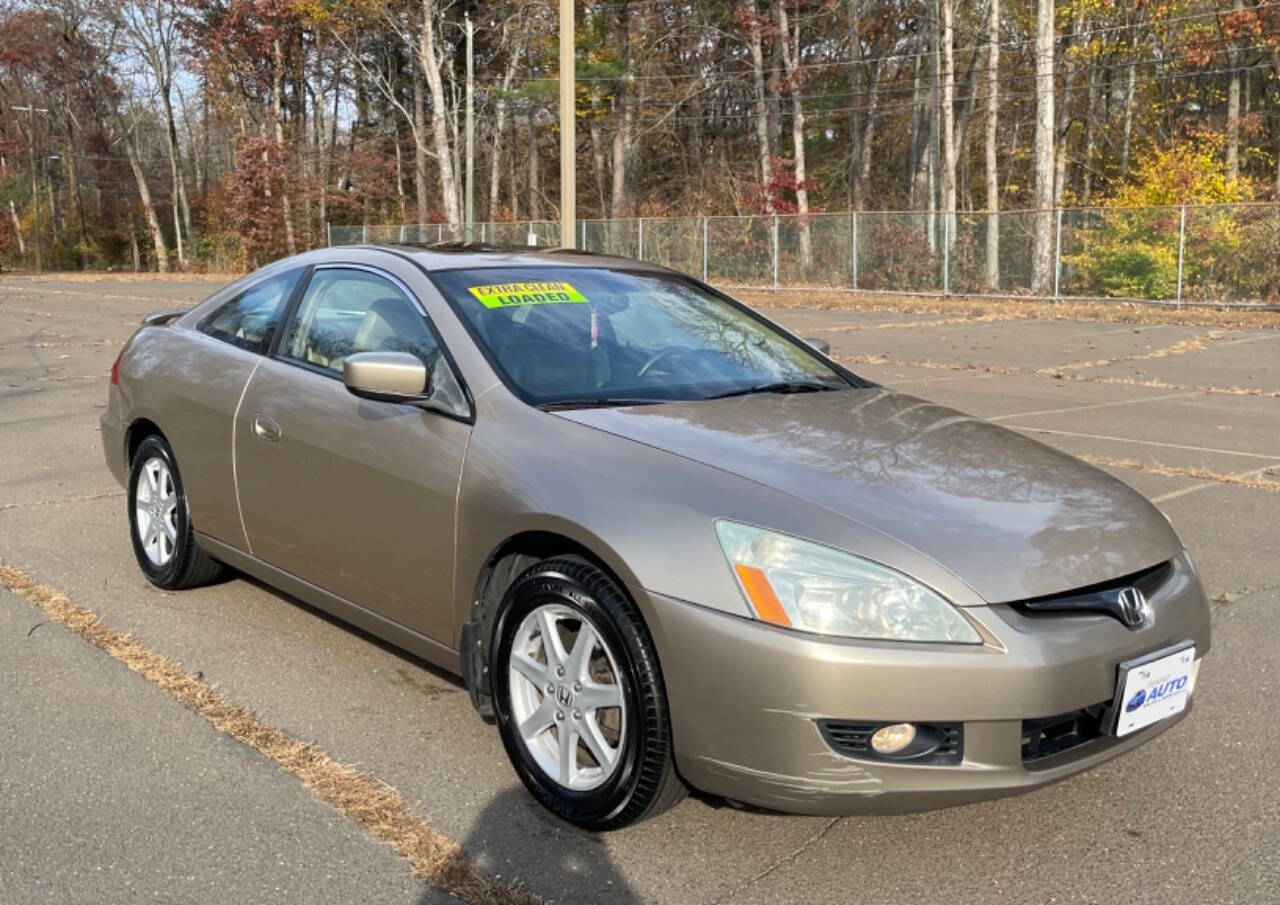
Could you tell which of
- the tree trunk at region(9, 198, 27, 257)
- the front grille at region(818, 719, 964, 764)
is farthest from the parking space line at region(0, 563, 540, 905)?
the tree trunk at region(9, 198, 27, 257)

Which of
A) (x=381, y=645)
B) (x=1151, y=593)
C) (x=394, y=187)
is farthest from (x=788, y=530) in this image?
(x=394, y=187)

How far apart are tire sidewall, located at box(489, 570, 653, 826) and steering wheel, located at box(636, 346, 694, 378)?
100cm

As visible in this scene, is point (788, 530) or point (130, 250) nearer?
point (788, 530)

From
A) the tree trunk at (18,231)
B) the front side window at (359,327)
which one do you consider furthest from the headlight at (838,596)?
the tree trunk at (18,231)

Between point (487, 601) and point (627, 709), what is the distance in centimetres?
63

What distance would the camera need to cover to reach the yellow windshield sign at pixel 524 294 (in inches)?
154

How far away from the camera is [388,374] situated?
351 centimetres

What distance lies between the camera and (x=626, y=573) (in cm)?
286

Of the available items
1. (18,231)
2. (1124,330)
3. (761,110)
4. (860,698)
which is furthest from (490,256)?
(18,231)

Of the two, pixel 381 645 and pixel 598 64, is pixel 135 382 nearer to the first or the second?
pixel 381 645

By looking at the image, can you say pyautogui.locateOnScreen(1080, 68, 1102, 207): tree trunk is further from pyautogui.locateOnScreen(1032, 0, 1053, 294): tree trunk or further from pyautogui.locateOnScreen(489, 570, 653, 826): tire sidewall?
pyautogui.locateOnScreen(489, 570, 653, 826): tire sidewall

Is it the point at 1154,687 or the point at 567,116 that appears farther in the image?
the point at 567,116

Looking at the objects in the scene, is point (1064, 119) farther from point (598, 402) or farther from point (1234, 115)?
point (598, 402)

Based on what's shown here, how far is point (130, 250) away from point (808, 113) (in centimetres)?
3681
